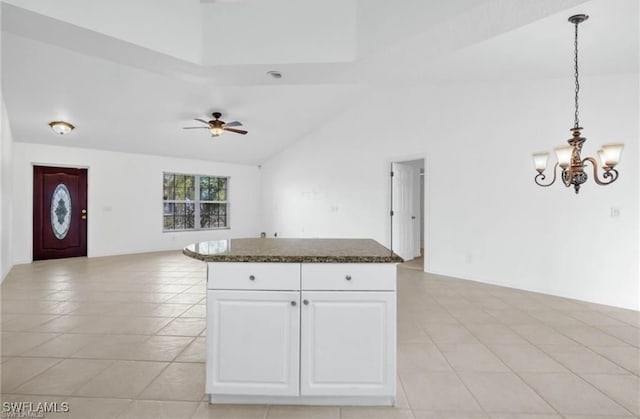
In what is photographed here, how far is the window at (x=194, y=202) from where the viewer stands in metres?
8.00

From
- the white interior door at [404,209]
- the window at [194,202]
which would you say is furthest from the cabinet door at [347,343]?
the window at [194,202]

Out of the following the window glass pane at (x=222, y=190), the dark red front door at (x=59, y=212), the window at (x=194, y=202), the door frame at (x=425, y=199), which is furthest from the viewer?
the window glass pane at (x=222, y=190)

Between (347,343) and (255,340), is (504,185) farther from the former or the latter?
(255,340)

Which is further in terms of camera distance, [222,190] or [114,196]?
[222,190]

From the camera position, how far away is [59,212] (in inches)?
256

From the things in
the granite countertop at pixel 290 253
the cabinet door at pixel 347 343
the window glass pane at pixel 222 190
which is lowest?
the cabinet door at pixel 347 343

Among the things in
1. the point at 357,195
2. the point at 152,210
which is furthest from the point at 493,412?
the point at 152,210

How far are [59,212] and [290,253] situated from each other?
657cm

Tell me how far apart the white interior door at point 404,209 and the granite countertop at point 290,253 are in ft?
13.1

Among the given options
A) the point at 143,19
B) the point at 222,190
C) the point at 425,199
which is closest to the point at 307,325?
the point at 143,19

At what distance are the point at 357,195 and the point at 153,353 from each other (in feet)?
15.3

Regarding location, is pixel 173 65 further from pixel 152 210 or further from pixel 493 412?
pixel 152 210

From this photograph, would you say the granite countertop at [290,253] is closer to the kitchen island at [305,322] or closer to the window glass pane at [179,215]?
the kitchen island at [305,322]

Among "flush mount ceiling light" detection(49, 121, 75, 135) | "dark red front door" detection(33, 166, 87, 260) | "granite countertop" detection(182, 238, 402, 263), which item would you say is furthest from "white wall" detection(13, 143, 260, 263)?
"granite countertop" detection(182, 238, 402, 263)
